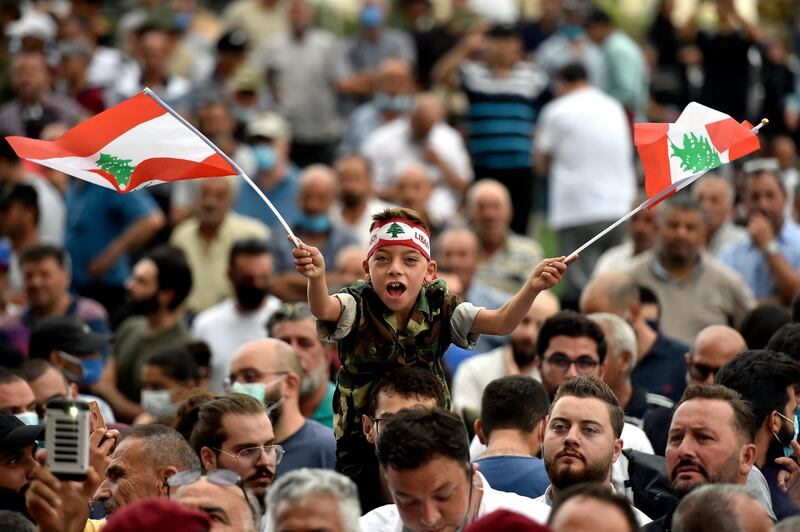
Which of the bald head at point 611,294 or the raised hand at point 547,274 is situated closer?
the raised hand at point 547,274

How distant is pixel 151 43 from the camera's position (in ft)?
53.7

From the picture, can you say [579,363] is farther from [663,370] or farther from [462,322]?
[462,322]

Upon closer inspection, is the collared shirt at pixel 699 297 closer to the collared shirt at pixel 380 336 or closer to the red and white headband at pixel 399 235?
the collared shirt at pixel 380 336

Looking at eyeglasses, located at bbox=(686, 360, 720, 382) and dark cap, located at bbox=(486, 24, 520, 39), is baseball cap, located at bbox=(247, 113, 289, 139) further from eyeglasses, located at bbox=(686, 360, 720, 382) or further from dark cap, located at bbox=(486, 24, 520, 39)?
eyeglasses, located at bbox=(686, 360, 720, 382)

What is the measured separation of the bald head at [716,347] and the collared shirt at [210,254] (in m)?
5.21

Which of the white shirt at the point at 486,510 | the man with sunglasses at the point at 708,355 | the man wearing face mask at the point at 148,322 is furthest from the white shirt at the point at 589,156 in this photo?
the white shirt at the point at 486,510

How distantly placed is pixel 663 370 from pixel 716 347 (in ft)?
3.67

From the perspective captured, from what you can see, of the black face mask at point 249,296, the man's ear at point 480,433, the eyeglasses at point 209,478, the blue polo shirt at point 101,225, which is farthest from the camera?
the blue polo shirt at point 101,225

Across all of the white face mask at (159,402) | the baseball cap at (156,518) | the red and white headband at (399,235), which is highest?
the red and white headband at (399,235)

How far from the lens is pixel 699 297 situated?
11.7 meters

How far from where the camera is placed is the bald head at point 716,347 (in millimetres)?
9078

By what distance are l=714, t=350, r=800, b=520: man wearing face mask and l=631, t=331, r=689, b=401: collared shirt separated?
85.2 inches

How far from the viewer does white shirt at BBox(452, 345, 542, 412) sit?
34.4 ft

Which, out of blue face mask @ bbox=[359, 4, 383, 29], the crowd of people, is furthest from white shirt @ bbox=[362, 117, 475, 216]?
blue face mask @ bbox=[359, 4, 383, 29]
